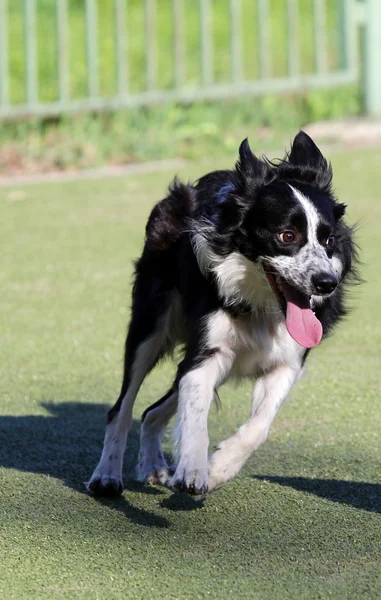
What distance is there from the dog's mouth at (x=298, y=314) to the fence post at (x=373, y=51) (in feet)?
30.2

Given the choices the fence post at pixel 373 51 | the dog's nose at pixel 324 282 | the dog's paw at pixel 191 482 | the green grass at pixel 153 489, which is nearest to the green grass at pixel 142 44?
the fence post at pixel 373 51

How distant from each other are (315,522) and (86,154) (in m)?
8.22

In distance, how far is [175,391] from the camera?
4621mm

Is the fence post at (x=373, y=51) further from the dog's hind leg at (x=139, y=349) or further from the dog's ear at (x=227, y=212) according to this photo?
the dog's ear at (x=227, y=212)

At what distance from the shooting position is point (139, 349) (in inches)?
181

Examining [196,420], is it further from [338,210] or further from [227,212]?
[338,210]

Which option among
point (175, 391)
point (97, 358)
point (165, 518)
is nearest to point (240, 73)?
point (97, 358)

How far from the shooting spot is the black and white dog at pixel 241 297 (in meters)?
3.87

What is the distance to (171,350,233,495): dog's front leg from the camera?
365 cm

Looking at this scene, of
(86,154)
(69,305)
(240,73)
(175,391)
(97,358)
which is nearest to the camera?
(175,391)

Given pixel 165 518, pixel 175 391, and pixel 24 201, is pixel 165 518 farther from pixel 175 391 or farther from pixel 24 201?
pixel 24 201

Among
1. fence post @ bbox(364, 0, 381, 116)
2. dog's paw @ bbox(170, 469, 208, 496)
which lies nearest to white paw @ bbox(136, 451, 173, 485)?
dog's paw @ bbox(170, 469, 208, 496)

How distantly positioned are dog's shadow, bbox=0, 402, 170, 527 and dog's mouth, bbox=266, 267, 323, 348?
80cm

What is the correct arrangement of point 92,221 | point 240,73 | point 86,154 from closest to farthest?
point 92,221 → point 86,154 → point 240,73
